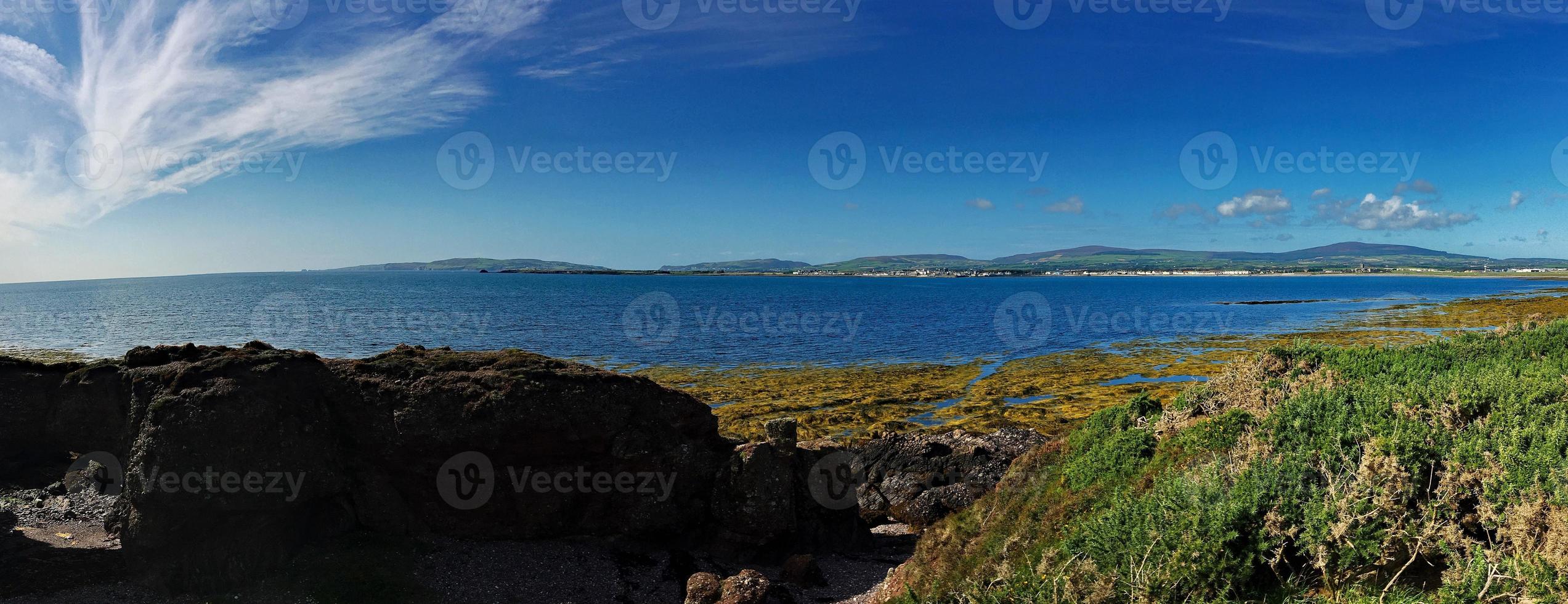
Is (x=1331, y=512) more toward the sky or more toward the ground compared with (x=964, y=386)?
more toward the sky

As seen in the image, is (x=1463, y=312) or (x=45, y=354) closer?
(x=45, y=354)

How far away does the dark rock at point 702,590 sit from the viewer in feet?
47.8

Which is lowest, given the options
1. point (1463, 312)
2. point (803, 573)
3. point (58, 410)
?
point (803, 573)

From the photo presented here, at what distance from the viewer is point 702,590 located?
14.7m

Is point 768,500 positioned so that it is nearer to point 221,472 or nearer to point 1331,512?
point 221,472

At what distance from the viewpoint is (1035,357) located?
167 ft

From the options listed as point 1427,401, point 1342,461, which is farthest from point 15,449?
point 1427,401

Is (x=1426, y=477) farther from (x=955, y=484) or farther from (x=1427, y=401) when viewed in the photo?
(x=955, y=484)

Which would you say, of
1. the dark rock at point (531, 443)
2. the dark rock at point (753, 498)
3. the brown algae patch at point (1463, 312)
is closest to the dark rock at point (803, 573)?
the dark rock at point (753, 498)

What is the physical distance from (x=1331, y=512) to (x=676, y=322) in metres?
75.6

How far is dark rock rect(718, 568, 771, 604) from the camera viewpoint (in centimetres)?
1423

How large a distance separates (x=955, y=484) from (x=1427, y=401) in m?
12.8

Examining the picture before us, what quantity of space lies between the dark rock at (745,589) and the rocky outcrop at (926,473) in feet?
22.4

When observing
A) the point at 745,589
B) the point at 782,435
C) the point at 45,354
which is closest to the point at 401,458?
the point at 745,589
